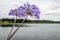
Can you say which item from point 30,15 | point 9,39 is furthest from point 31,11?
point 9,39

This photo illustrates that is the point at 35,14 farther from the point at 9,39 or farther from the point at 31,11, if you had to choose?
the point at 9,39

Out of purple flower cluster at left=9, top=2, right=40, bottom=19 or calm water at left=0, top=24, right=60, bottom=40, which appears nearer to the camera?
purple flower cluster at left=9, top=2, right=40, bottom=19

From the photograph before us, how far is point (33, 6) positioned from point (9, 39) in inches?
6.1

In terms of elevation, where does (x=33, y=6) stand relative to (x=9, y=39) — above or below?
above

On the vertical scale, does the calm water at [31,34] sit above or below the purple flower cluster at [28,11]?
below

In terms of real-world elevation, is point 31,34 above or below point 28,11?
below

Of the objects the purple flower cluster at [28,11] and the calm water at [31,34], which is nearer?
the purple flower cluster at [28,11]

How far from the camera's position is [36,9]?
3.05 ft

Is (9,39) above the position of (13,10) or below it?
below

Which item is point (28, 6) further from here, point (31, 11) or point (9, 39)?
point (9, 39)

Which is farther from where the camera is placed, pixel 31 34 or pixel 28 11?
pixel 31 34

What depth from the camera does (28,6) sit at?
95 centimetres

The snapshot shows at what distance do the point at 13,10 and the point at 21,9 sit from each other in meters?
0.06

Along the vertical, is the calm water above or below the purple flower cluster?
below
